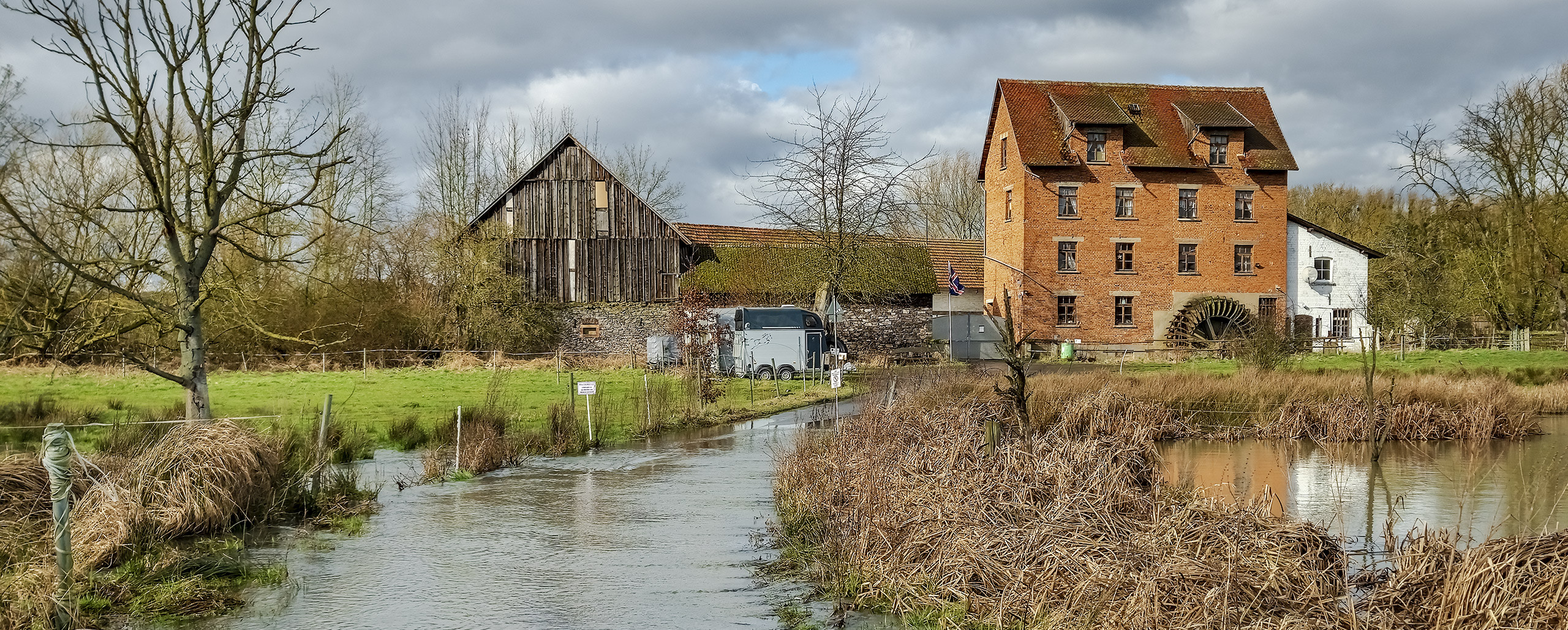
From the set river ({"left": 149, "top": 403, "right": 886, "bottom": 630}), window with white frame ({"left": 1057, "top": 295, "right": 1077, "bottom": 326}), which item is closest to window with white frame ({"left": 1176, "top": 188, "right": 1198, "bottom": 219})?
window with white frame ({"left": 1057, "top": 295, "right": 1077, "bottom": 326})

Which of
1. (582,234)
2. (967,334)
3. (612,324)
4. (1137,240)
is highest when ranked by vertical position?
(582,234)

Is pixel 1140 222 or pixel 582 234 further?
pixel 582 234

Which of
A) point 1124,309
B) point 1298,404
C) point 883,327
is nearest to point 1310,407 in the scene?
point 1298,404

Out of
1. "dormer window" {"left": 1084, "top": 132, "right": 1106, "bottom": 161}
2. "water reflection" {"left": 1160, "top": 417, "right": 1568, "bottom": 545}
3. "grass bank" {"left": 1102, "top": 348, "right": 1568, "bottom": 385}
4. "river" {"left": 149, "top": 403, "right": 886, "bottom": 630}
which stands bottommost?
"river" {"left": 149, "top": 403, "right": 886, "bottom": 630}

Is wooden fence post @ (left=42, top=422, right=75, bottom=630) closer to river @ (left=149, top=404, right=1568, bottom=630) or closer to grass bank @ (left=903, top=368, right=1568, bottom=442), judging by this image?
river @ (left=149, top=404, right=1568, bottom=630)

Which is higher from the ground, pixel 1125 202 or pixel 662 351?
pixel 1125 202

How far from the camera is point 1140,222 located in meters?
46.7

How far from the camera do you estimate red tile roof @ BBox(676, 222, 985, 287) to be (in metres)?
49.8

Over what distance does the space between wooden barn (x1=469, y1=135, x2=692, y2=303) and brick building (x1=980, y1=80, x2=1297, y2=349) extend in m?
14.5

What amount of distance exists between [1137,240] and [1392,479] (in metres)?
31.1

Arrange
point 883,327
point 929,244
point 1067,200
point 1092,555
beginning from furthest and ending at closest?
point 929,244, point 883,327, point 1067,200, point 1092,555

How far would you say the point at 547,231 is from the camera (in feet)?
154

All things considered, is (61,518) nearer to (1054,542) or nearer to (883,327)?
(1054,542)

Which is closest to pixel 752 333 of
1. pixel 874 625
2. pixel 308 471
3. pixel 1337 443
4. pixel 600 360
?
pixel 600 360
